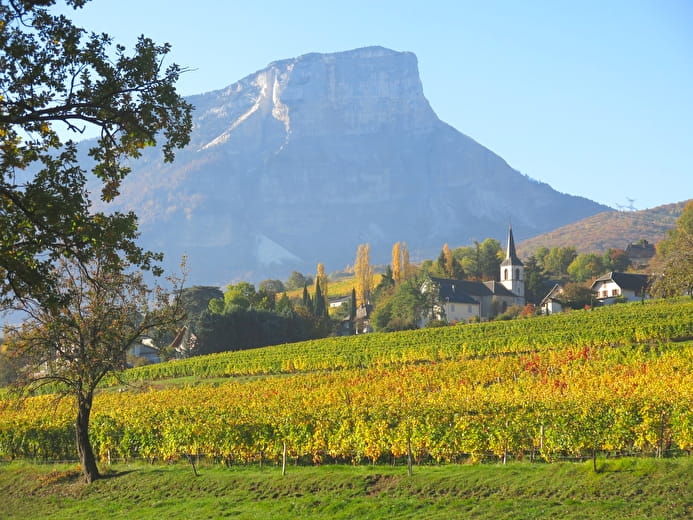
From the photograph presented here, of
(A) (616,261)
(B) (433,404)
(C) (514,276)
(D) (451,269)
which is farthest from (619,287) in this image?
(B) (433,404)

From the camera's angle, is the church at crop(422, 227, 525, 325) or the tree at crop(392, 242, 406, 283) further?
the tree at crop(392, 242, 406, 283)

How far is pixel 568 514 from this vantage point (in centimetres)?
1769

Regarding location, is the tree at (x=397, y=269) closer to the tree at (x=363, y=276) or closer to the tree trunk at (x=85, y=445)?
the tree at (x=363, y=276)

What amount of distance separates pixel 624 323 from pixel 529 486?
131 feet

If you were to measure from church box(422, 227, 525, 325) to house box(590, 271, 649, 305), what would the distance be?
44.5 feet

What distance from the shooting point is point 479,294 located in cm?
12062

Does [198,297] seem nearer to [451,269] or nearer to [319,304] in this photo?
[319,304]

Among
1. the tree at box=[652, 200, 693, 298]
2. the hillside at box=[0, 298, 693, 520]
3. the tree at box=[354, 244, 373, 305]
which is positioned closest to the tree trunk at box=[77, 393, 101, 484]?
the hillside at box=[0, 298, 693, 520]

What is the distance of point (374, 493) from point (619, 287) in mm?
90962

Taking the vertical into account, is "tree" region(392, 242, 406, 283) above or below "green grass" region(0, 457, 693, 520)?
above

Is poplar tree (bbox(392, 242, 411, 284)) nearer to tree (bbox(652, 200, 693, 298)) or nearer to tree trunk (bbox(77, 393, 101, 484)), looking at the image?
tree (bbox(652, 200, 693, 298))

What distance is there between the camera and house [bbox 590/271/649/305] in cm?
10569

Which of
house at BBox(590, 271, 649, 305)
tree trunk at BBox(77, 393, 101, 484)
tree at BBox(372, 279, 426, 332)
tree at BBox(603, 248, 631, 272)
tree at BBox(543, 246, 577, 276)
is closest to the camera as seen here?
tree trunk at BBox(77, 393, 101, 484)

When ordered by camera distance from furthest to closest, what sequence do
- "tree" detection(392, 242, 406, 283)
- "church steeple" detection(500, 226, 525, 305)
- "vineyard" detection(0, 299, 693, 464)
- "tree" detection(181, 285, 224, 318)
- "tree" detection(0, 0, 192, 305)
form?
"tree" detection(392, 242, 406, 283)
"church steeple" detection(500, 226, 525, 305)
"tree" detection(181, 285, 224, 318)
"vineyard" detection(0, 299, 693, 464)
"tree" detection(0, 0, 192, 305)
